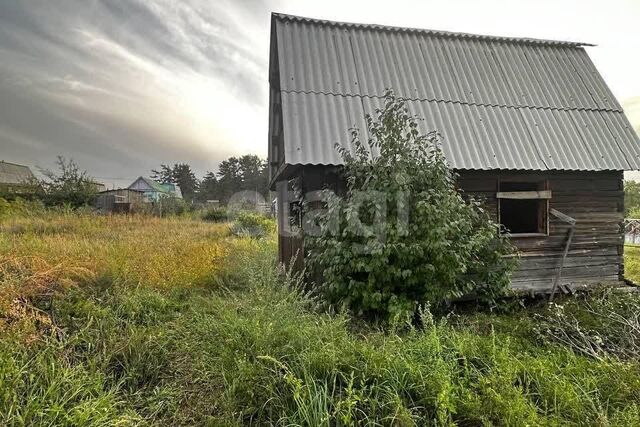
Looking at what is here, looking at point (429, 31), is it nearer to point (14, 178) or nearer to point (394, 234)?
point (394, 234)

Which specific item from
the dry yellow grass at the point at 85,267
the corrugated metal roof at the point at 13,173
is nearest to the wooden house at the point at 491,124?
the dry yellow grass at the point at 85,267

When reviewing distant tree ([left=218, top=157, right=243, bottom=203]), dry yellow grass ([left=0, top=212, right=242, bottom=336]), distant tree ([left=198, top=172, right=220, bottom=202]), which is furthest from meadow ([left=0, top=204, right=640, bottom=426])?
distant tree ([left=198, top=172, right=220, bottom=202])

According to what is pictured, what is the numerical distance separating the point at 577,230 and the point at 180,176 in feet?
164

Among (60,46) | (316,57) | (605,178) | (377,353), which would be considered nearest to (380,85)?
(316,57)

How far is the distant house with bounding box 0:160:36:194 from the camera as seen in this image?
1656 centimetres

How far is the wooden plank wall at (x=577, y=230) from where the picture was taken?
5.90 meters

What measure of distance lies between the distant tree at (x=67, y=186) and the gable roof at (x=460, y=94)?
1488cm

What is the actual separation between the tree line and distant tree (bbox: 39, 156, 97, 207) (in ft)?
73.2

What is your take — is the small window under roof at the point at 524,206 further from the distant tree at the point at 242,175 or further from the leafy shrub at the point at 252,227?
the distant tree at the point at 242,175

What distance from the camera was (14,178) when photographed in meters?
21.5

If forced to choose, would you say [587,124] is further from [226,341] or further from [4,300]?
[4,300]

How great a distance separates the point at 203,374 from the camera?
288 cm

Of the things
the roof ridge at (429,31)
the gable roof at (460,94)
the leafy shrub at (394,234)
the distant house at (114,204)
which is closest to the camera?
the leafy shrub at (394,234)

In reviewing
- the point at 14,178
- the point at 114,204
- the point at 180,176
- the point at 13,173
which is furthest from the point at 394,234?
the point at 180,176
